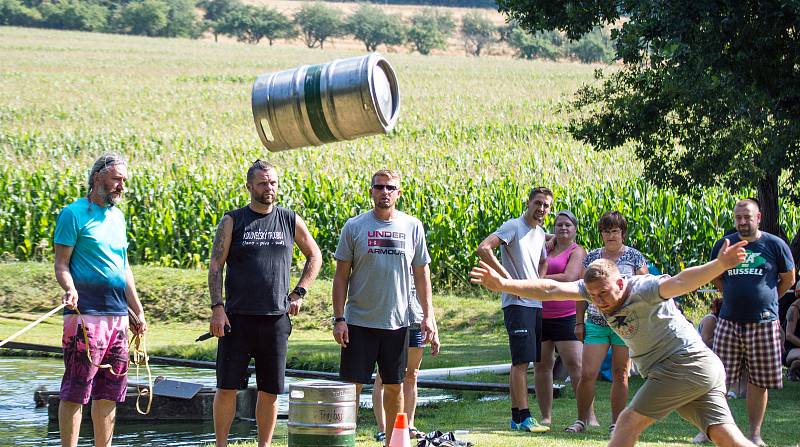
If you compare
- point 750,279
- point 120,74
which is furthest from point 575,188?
point 120,74

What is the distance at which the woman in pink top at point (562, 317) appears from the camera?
9062 millimetres

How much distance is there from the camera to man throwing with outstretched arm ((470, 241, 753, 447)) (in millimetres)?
6137

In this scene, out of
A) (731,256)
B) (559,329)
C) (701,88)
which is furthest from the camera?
(701,88)

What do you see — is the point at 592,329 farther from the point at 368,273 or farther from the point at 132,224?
the point at 132,224

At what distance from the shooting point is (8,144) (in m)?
36.8

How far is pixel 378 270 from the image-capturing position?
25.3 feet

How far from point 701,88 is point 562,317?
444 cm

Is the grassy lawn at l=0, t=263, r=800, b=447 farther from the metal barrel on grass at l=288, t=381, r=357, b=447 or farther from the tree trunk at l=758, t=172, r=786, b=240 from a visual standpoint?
the tree trunk at l=758, t=172, r=786, b=240

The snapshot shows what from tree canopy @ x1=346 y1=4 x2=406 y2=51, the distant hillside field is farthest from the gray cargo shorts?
tree canopy @ x1=346 y1=4 x2=406 y2=51

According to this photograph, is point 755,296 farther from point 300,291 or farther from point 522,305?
point 300,291

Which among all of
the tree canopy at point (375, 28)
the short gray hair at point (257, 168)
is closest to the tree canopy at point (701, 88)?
the short gray hair at point (257, 168)

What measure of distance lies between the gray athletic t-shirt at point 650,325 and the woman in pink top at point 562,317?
2656 mm

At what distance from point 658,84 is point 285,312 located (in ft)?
29.7

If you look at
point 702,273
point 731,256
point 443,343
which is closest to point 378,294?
point 702,273
